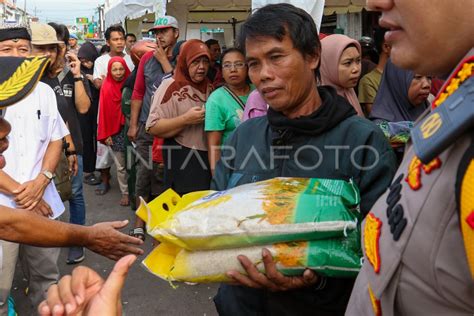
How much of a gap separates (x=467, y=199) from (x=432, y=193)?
0.38 feet

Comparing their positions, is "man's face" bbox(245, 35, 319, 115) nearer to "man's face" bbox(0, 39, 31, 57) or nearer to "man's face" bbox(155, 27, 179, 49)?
"man's face" bbox(0, 39, 31, 57)

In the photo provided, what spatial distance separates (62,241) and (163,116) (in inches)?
75.7

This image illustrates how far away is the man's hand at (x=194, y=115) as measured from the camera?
353 cm

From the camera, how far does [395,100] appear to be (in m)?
3.15

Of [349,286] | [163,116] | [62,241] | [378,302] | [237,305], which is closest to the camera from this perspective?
[378,302]

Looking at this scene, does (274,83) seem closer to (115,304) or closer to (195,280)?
(195,280)

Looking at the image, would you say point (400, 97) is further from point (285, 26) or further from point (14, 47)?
point (14, 47)

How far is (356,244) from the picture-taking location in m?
1.36

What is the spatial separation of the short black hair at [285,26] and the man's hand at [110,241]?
0.99 meters

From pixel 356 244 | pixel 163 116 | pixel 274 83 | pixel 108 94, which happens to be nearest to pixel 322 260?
pixel 356 244

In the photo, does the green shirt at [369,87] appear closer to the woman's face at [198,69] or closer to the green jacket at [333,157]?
the woman's face at [198,69]

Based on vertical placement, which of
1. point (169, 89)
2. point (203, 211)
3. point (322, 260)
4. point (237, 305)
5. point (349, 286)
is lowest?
point (237, 305)

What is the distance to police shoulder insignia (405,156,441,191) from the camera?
2.69 ft

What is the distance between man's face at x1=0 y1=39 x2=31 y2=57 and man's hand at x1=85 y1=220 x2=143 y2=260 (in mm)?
1565
